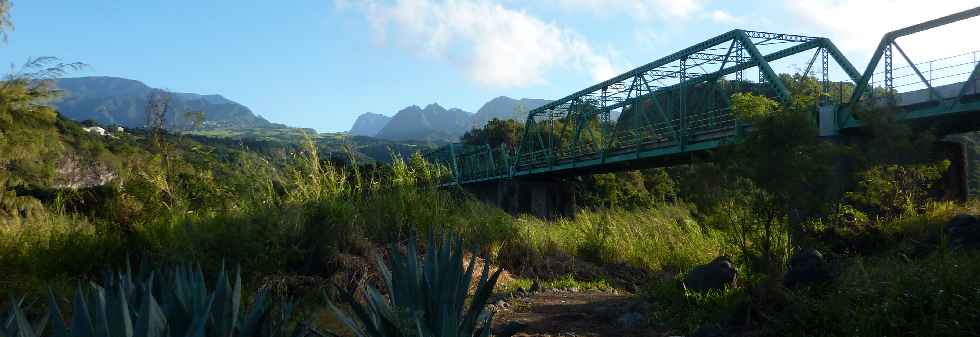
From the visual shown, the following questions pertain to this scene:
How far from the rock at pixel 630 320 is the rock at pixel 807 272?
124 centimetres

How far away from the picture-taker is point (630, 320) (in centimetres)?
530

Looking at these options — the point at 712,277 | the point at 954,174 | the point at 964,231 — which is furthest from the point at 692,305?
the point at 954,174

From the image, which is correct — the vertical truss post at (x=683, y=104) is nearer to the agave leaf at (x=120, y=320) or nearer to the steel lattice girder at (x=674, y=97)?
the steel lattice girder at (x=674, y=97)

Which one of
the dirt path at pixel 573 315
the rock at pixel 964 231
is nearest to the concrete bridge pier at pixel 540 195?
the dirt path at pixel 573 315

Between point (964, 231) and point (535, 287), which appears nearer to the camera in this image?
point (964, 231)

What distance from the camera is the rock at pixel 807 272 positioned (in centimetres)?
518

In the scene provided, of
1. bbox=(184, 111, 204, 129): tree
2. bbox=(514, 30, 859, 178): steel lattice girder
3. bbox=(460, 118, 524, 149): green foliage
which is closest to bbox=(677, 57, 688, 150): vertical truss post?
bbox=(514, 30, 859, 178): steel lattice girder

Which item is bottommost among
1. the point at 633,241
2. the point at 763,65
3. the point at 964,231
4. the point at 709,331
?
the point at 633,241

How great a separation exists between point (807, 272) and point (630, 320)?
1497mm

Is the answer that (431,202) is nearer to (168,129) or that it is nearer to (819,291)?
(819,291)

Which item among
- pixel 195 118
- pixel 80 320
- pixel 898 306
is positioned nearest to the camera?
pixel 80 320

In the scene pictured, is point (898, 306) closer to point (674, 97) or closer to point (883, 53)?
point (883, 53)

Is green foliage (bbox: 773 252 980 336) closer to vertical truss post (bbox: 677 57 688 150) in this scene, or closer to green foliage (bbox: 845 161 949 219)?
green foliage (bbox: 845 161 949 219)

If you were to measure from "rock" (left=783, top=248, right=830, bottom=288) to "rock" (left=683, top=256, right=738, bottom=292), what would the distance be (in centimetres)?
63
